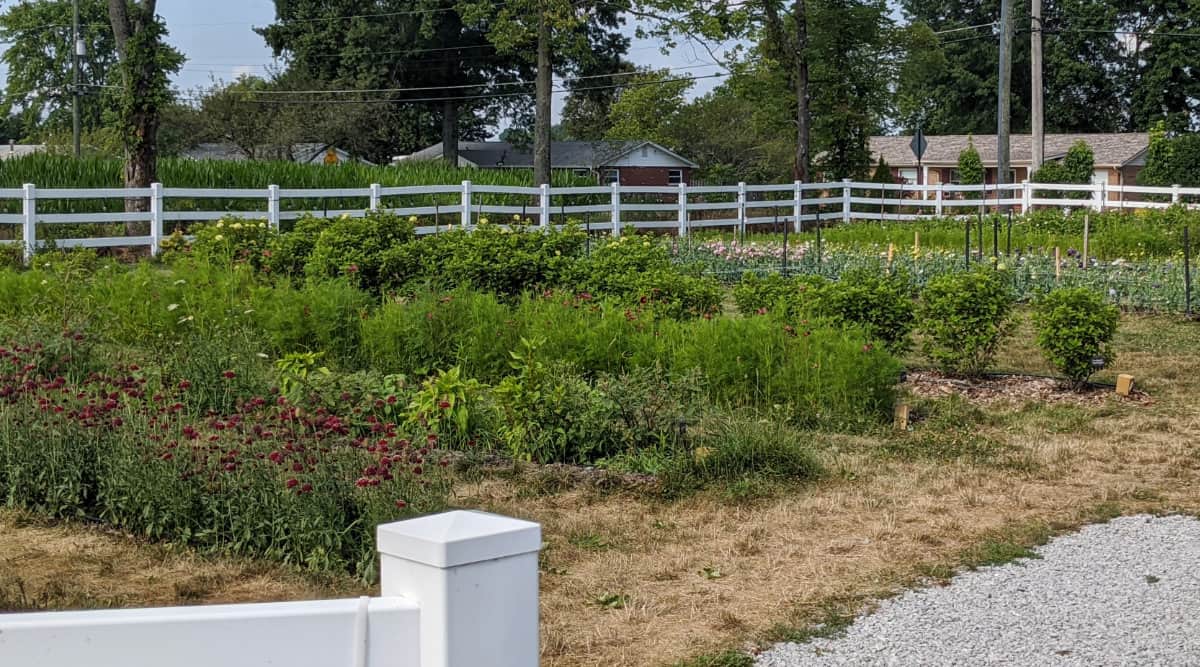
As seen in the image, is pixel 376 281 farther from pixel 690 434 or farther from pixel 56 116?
pixel 56 116

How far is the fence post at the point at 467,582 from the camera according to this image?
1743 millimetres

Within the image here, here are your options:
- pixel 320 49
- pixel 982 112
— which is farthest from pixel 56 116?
pixel 982 112

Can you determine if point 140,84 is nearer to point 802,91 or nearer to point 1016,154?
point 802,91

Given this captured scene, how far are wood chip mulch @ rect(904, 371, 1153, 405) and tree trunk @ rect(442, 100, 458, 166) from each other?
46289mm

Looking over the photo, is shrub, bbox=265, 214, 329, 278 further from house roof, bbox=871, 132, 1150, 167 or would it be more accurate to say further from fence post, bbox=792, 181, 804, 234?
house roof, bbox=871, 132, 1150, 167

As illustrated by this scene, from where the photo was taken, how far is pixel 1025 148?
52781 mm

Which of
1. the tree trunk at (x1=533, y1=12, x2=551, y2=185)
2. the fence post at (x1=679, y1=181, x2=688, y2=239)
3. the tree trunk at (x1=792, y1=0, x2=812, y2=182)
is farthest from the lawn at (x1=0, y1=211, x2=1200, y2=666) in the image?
the tree trunk at (x1=792, y1=0, x2=812, y2=182)

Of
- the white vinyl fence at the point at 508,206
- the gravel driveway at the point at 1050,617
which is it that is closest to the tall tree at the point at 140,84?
the white vinyl fence at the point at 508,206

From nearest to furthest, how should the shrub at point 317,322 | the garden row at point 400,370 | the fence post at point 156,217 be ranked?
1. the garden row at point 400,370
2. the shrub at point 317,322
3. the fence post at point 156,217

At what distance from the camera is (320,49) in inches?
2114

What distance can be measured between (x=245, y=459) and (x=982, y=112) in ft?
196

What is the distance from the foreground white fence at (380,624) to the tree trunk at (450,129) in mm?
53780

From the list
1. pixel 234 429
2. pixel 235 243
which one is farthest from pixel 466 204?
pixel 234 429

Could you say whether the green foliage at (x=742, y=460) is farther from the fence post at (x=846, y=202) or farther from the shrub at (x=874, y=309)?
the fence post at (x=846, y=202)
